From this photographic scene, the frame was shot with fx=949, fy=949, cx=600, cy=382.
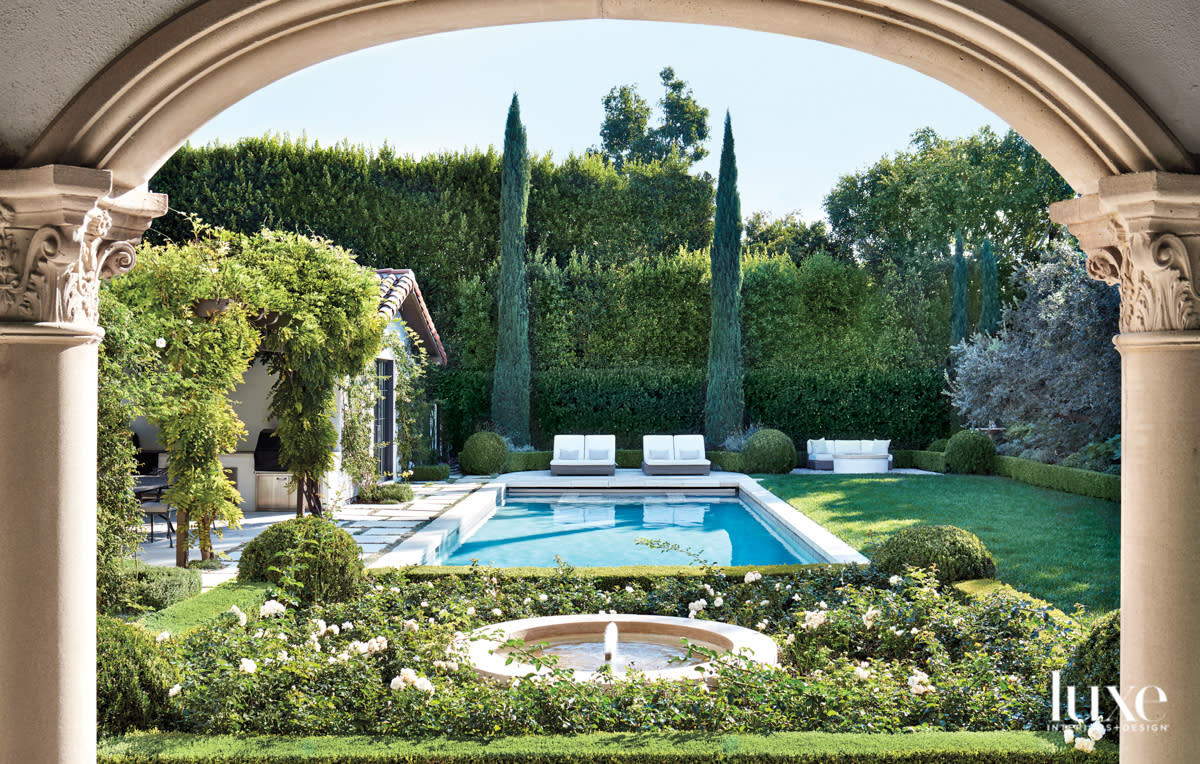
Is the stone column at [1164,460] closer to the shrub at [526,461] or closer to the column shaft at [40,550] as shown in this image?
the column shaft at [40,550]

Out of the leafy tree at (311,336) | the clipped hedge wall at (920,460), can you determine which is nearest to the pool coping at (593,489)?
the leafy tree at (311,336)

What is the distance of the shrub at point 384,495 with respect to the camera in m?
14.5

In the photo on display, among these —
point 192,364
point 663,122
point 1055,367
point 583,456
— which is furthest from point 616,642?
point 663,122

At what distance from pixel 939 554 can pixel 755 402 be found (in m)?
14.9

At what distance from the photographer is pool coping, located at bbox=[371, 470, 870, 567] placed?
32.2ft

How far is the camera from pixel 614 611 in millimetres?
7125

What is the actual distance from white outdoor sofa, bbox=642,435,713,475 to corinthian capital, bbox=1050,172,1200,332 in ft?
52.5

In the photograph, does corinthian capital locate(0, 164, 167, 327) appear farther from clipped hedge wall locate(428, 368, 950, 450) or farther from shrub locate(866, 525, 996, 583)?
clipped hedge wall locate(428, 368, 950, 450)

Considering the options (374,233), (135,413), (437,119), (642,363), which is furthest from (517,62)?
(135,413)

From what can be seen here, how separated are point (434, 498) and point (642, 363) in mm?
9233

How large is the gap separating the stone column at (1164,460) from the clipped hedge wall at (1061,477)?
11.6 meters

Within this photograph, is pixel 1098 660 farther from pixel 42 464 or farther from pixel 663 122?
pixel 663 122

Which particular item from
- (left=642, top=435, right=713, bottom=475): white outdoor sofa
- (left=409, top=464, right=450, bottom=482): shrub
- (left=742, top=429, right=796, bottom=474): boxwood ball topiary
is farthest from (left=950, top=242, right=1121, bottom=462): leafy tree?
(left=409, top=464, right=450, bottom=482): shrub

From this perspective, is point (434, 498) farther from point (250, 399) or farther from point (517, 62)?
point (517, 62)
